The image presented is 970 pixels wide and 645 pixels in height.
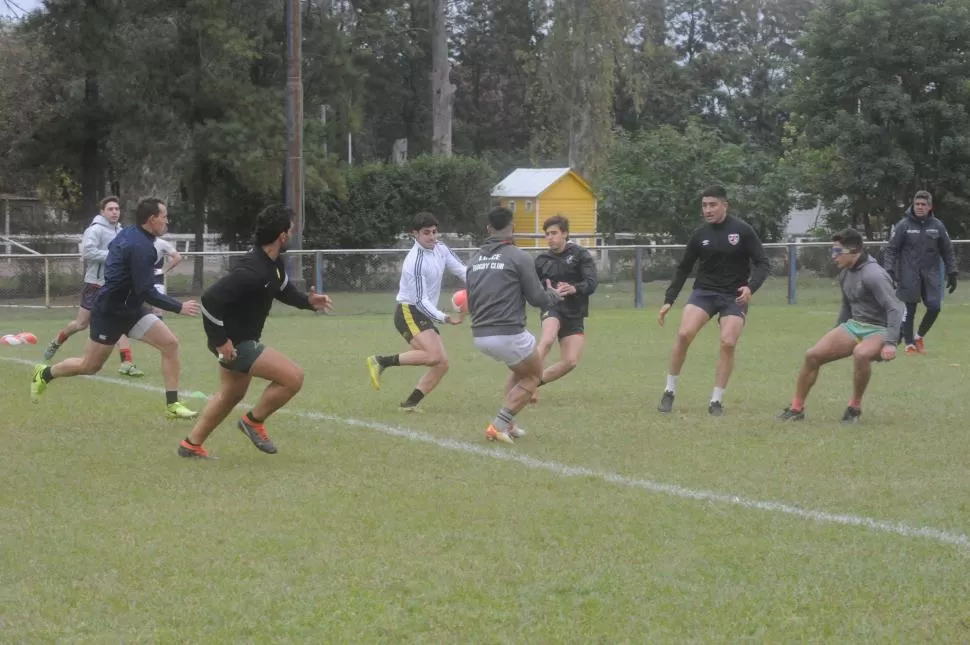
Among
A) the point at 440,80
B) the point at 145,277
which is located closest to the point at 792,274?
the point at 440,80

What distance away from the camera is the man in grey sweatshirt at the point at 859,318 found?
10438 millimetres

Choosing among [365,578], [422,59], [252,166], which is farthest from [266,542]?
[422,59]

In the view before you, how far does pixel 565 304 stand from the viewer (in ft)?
39.8

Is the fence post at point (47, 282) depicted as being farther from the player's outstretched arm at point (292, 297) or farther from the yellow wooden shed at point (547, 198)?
the yellow wooden shed at point (547, 198)

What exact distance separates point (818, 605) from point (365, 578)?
197 centimetres

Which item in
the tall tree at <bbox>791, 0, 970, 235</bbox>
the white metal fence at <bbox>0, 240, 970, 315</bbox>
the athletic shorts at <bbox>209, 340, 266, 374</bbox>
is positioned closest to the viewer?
the athletic shorts at <bbox>209, 340, 266, 374</bbox>

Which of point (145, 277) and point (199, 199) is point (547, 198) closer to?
point (199, 199)

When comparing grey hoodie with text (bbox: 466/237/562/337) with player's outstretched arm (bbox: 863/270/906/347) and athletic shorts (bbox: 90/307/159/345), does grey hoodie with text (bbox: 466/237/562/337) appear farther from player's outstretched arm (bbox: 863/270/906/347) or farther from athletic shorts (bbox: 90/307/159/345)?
athletic shorts (bbox: 90/307/159/345)

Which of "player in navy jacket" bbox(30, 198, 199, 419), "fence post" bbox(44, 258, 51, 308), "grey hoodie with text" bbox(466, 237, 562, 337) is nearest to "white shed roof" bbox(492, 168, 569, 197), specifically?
"fence post" bbox(44, 258, 51, 308)

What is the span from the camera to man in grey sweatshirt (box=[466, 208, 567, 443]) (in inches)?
383

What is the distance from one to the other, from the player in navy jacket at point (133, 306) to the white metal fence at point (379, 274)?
14825 millimetres

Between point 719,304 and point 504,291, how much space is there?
266cm

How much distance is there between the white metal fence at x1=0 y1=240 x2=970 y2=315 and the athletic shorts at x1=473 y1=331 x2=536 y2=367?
636 inches

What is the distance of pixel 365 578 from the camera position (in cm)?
606
